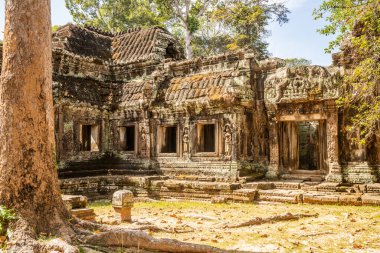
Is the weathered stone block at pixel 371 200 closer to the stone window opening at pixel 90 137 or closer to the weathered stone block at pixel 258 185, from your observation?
the weathered stone block at pixel 258 185

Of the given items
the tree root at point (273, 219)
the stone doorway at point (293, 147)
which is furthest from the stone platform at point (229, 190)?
the tree root at point (273, 219)

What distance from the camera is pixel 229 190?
1132 centimetres

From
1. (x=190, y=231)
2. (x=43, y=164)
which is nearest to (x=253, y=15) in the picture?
(x=190, y=231)

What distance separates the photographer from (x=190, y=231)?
23.5 ft

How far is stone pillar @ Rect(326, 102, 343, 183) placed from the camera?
37.5 ft

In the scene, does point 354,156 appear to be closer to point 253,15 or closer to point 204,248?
point 204,248

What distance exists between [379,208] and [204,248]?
6.07 metres

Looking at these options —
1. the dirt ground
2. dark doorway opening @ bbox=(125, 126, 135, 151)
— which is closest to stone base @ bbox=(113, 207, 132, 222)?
the dirt ground

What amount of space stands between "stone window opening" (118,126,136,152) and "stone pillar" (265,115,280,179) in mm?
5778

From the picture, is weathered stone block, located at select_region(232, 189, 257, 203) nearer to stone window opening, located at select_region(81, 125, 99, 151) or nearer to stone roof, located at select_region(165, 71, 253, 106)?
stone roof, located at select_region(165, 71, 253, 106)

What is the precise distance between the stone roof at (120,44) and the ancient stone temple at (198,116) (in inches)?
2.7

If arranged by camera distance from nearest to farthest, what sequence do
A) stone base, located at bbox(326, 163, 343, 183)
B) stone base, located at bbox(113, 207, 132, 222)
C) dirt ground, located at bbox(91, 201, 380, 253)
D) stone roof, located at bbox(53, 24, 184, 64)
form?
dirt ground, located at bbox(91, 201, 380, 253), stone base, located at bbox(113, 207, 132, 222), stone base, located at bbox(326, 163, 343, 183), stone roof, located at bbox(53, 24, 184, 64)

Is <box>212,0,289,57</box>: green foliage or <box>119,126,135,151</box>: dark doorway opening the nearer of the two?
<box>119,126,135,151</box>: dark doorway opening

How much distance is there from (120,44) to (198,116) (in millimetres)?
6673
